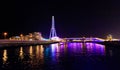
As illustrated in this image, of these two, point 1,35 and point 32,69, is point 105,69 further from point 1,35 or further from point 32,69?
point 1,35

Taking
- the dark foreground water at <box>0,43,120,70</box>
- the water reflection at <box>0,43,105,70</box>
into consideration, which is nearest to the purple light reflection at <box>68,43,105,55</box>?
the water reflection at <box>0,43,105,70</box>

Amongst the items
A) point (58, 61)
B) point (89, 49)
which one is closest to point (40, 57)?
point (58, 61)

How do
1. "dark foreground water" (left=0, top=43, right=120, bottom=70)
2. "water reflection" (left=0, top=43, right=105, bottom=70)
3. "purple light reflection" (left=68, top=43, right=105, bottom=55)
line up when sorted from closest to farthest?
"dark foreground water" (left=0, top=43, right=120, bottom=70) → "water reflection" (left=0, top=43, right=105, bottom=70) → "purple light reflection" (left=68, top=43, right=105, bottom=55)

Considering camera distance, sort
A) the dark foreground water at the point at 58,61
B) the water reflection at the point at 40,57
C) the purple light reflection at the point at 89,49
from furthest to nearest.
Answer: the purple light reflection at the point at 89,49 → the water reflection at the point at 40,57 → the dark foreground water at the point at 58,61

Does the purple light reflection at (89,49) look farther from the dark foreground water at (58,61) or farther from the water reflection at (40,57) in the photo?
the dark foreground water at (58,61)

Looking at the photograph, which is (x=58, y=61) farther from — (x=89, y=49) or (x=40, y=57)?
(x=89, y=49)

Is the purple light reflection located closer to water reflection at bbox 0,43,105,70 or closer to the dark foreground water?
water reflection at bbox 0,43,105,70

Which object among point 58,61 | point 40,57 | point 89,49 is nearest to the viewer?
point 58,61

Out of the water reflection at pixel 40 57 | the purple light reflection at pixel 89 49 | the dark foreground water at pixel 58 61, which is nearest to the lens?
the dark foreground water at pixel 58 61

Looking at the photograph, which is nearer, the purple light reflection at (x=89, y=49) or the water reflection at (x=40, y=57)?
the water reflection at (x=40, y=57)

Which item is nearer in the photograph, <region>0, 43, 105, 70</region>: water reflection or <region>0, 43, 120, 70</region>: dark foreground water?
<region>0, 43, 120, 70</region>: dark foreground water

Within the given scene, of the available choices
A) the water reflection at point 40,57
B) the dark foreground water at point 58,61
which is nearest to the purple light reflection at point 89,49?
the water reflection at point 40,57

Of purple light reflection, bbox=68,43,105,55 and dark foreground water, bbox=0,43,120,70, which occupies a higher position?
purple light reflection, bbox=68,43,105,55

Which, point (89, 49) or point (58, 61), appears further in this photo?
point (89, 49)
